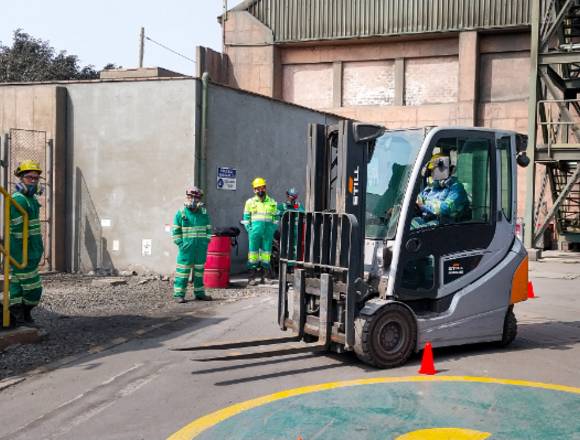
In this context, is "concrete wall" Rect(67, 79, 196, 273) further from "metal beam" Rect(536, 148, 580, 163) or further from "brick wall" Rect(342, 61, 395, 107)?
"brick wall" Rect(342, 61, 395, 107)

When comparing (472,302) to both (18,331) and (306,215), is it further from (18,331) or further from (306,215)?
(18,331)

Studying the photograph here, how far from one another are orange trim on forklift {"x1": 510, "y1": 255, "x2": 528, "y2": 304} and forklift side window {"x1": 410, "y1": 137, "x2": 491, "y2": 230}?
2.60ft

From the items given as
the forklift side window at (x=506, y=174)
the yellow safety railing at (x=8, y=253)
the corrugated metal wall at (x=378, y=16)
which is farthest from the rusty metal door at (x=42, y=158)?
the corrugated metal wall at (x=378, y=16)

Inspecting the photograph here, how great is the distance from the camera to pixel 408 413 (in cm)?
553

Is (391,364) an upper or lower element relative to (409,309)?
lower

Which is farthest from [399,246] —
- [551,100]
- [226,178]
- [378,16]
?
[378,16]

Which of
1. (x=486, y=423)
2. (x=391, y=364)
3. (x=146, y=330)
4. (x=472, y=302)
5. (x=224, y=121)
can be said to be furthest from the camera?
(x=224, y=121)

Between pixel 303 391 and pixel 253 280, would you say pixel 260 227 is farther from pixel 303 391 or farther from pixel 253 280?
pixel 303 391

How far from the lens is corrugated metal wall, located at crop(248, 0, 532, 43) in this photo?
25.4 metres

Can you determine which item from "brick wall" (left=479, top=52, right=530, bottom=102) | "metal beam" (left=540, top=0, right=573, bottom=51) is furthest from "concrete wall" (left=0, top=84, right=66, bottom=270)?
"brick wall" (left=479, top=52, right=530, bottom=102)

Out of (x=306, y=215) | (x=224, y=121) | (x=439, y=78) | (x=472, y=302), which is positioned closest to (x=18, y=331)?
(x=306, y=215)

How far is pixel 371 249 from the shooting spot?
7219 millimetres

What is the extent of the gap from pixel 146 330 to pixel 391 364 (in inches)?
136

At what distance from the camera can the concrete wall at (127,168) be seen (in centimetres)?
1391
